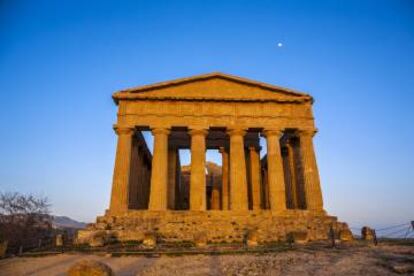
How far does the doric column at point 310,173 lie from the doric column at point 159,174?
10504 millimetres

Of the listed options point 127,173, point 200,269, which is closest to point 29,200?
point 127,173

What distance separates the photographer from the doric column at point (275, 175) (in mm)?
21750

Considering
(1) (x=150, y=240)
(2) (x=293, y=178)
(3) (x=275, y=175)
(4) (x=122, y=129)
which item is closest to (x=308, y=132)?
(3) (x=275, y=175)

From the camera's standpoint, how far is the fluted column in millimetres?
26487

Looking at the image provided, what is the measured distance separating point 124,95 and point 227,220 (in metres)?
12.2

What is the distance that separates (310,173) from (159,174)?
11.3m

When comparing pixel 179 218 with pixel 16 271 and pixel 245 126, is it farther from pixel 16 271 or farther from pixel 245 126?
pixel 16 271

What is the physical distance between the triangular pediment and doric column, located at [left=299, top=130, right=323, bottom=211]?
3154 mm

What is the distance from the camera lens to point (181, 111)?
23453 mm

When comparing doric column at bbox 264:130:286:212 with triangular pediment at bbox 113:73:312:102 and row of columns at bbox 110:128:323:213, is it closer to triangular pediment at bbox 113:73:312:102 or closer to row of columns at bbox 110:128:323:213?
row of columns at bbox 110:128:323:213

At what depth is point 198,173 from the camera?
22.2m

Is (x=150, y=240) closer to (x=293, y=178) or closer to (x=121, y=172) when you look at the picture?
(x=121, y=172)

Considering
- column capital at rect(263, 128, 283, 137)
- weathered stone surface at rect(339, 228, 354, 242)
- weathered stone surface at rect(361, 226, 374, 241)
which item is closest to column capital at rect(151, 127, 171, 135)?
column capital at rect(263, 128, 283, 137)

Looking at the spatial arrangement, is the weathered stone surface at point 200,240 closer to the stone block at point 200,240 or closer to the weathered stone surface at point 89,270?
the stone block at point 200,240
